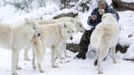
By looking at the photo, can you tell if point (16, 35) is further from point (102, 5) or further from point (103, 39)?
point (102, 5)

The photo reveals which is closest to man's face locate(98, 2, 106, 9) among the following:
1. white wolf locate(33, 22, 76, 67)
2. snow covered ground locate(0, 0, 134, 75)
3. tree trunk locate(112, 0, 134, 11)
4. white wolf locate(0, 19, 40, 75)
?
white wolf locate(33, 22, 76, 67)

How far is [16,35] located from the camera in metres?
7.05

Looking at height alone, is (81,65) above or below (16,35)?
below

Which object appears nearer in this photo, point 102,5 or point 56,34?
point 56,34

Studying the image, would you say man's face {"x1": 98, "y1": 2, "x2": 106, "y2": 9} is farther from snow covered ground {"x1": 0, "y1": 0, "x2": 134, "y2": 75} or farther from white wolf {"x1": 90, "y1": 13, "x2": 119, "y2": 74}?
snow covered ground {"x1": 0, "y1": 0, "x2": 134, "y2": 75}

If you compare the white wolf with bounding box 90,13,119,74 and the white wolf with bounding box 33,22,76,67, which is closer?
the white wolf with bounding box 90,13,119,74

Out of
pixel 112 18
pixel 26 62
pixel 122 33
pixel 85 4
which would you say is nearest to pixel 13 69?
pixel 26 62

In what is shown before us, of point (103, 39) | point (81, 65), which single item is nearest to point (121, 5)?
point (81, 65)

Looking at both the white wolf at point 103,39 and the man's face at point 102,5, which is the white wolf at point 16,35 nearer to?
the white wolf at point 103,39

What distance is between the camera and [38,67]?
742cm

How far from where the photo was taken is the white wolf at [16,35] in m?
7.02

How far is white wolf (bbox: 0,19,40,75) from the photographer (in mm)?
7020

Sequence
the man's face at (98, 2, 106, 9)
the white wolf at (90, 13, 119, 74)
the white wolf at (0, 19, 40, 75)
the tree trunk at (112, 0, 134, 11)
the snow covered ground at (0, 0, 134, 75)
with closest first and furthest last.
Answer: the white wolf at (0, 19, 40, 75), the white wolf at (90, 13, 119, 74), the snow covered ground at (0, 0, 134, 75), the man's face at (98, 2, 106, 9), the tree trunk at (112, 0, 134, 11)

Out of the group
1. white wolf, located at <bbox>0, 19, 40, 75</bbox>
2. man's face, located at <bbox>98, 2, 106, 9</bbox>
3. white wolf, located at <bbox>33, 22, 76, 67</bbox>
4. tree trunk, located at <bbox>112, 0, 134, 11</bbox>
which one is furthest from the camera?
tree trunk, located at <bbox>112, 0, 134, 11</bbox>
